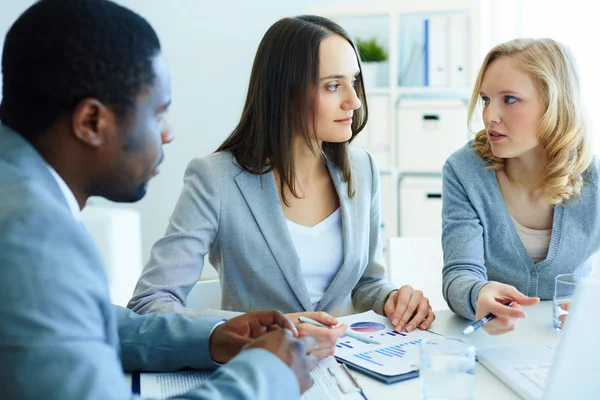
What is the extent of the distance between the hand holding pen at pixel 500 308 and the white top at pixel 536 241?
38cm

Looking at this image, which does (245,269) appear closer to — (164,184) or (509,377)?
(509,377)

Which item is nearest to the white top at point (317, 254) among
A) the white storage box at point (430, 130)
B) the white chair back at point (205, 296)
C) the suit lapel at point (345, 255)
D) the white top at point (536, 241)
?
the suit lapel at point (345, 255)

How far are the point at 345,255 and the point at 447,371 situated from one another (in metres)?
0.68

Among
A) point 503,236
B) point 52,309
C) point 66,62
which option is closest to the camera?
point 52,309

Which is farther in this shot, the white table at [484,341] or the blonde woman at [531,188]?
the blonde woman at [531,188]

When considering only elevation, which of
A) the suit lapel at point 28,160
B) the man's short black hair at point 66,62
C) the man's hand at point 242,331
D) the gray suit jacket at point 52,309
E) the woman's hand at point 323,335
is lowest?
the woman's hand at point 323,335

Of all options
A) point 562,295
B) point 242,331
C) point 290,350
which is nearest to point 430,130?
point 562,295

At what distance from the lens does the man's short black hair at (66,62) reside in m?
0.74

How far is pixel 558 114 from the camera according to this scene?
1671mm

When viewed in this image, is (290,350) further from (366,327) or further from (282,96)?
(282,96)

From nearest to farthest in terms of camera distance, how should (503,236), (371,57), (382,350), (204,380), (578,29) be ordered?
(204,380) < (382,350) < (503,236) < (578,29) < (371,57)

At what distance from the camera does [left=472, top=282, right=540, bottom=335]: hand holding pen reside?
4.01ft

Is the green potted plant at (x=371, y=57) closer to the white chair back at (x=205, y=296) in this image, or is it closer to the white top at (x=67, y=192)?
the white chair back at (x=205, y=296)

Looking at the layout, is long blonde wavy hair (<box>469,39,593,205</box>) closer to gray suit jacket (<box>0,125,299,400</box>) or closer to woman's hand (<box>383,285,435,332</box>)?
woman's hand (<box>383,285,435,332</box>)
